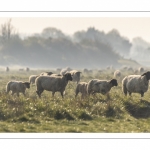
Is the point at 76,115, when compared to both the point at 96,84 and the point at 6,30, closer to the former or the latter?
the point at 96,84

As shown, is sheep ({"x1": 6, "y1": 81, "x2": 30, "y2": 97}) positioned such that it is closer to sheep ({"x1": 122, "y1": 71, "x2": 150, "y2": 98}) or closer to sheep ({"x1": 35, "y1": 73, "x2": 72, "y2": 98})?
sheep ({"x1": 35, "y1": 73, "x2": 72, "y2": 98})

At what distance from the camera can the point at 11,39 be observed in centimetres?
13138

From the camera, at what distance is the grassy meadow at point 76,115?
16.9 meters

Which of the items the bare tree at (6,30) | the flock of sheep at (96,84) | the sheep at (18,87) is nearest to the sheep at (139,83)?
the flock of sheep at (96,84)

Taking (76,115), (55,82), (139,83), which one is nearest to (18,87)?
(55,82)

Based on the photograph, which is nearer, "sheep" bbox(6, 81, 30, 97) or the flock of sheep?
the flock of sheep

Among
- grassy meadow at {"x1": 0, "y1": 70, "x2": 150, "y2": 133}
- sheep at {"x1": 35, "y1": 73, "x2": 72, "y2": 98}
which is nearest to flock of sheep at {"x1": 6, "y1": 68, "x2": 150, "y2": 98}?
sheep at {"x1": 35, "y1": 73, "x2": 72, "y2": 98}

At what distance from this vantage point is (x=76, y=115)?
19.3 m

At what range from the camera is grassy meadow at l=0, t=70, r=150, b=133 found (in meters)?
16.9

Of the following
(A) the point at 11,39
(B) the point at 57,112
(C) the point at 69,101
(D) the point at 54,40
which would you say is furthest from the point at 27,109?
(D) the point at 54,40

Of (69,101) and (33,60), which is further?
(33,60)

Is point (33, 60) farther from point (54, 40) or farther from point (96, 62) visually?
point (96, 62)
